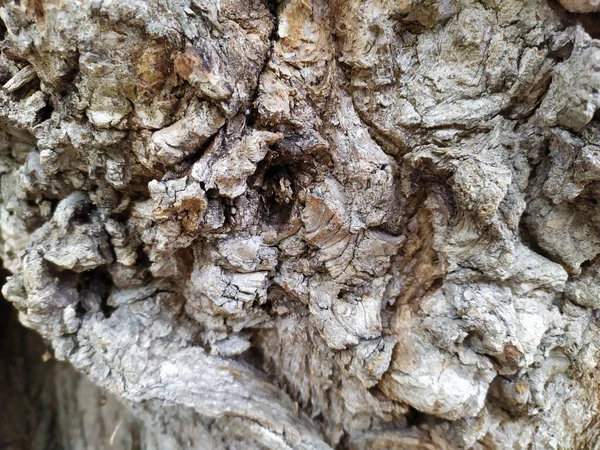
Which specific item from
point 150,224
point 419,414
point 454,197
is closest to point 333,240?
point 454,197

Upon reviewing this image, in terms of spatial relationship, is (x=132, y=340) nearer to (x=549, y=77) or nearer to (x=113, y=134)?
(x=113, y=134)

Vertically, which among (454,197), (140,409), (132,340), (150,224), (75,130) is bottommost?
(140,409)

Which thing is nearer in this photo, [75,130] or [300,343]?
[75,130]

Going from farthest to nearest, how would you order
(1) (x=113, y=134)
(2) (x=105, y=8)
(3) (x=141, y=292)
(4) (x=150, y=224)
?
(3) (x=141, y=292) < (4) (x=150, y=224) < (1) (x=113, y=134) < (2) (x=105, y=8)

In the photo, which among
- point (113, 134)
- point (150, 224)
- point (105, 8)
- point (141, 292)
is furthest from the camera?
point (141, 292)

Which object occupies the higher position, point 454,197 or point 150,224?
point 454,197

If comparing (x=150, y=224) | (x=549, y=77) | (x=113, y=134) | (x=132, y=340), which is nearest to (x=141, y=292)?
(x=132, y=340)
